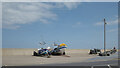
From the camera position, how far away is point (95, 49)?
42500 millimetres

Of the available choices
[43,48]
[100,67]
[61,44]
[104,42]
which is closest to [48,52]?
[43,48]

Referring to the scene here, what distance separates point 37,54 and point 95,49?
1588 cm

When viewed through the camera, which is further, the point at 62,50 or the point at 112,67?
the point at 62,50

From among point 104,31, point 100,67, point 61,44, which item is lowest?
point 100,67

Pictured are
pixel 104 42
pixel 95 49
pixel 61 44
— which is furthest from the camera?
pixel 95 49

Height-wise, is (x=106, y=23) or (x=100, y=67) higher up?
(x=106, y=23)

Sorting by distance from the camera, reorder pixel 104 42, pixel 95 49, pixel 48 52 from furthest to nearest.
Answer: pixel 95 49
pixel 48 52
pixel 104 42

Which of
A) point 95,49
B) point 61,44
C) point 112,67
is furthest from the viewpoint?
point 95,49

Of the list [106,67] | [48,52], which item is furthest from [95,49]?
[106,67]

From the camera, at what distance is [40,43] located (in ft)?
117

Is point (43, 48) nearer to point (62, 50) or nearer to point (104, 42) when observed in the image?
point (62, 50)

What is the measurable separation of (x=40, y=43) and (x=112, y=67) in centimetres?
2254

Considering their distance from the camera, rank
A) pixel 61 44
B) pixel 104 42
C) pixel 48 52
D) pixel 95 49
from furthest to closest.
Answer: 1. pixel 95 49
2. pixel 61 44
3. pixel 48 52
4. pixel 104 42

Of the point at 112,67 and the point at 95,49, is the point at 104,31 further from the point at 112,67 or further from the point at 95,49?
the point at 112,67
